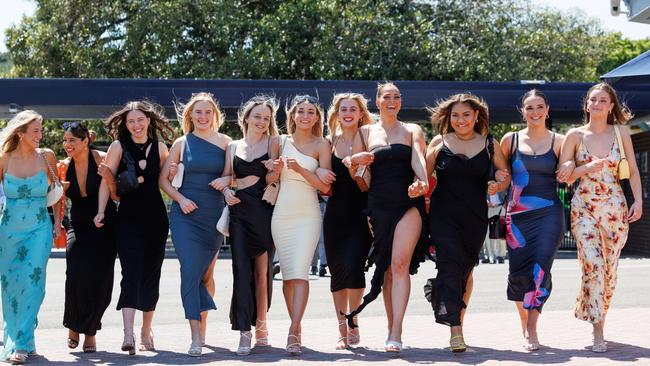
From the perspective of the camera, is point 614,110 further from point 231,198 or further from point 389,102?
point 231,198

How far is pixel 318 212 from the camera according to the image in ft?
28.6

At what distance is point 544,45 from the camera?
103 ft

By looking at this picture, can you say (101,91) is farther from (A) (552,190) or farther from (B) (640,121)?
(A) (552,190)

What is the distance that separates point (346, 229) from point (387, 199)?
471mm

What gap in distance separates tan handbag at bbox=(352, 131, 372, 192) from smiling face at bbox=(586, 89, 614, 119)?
1799mm

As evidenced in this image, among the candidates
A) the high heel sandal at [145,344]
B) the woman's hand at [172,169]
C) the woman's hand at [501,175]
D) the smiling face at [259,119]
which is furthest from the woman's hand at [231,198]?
the woman's hand at [501,175]

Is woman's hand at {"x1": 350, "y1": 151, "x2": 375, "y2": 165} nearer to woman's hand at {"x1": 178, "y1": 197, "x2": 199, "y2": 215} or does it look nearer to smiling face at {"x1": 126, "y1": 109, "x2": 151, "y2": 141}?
woman's hand at {"x1": 178, "y1": 197, "x2": 199, "y2": 215}

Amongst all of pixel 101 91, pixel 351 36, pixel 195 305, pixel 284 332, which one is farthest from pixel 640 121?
pixel 195 305

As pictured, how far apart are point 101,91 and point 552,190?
46.6ft

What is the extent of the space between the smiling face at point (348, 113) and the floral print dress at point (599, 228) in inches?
69.0

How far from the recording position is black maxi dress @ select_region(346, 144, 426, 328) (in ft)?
27.3

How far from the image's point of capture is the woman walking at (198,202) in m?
8.53

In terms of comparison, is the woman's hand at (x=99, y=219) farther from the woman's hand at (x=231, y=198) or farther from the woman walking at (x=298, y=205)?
the woman walking at (x=298, y=205)

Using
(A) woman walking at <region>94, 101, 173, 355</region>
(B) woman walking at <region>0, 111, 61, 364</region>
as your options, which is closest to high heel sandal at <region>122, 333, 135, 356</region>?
(A) woman walking at <region>94, 101, 173, 355</region>
